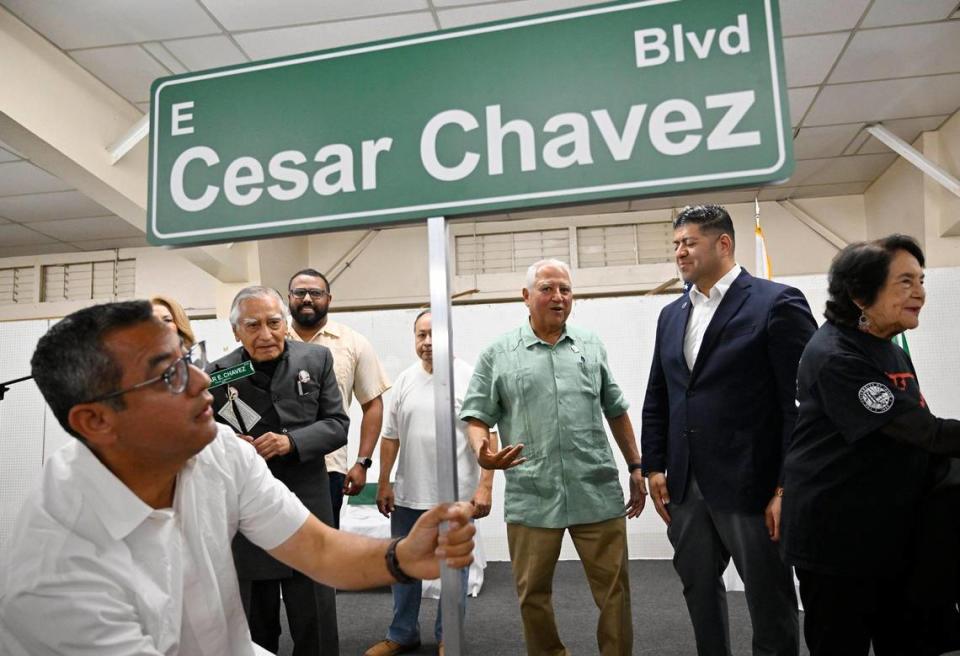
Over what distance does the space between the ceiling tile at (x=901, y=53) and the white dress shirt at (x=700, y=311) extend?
2.65m

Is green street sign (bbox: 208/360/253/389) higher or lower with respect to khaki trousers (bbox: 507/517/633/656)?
higher

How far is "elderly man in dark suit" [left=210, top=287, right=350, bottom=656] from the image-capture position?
1.85 metres

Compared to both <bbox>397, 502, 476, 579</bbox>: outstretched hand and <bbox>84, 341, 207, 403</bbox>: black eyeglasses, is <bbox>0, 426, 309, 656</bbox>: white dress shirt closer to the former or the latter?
<bbox>84, 341, 207, 403</bbox>: black eyeglasses

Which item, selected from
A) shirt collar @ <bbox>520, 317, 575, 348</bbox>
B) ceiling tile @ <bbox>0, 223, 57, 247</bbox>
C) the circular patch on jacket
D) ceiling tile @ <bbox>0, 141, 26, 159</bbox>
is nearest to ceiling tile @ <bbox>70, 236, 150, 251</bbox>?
ceiling tile @ <bbox>0, 223, 57, 247</bbox>

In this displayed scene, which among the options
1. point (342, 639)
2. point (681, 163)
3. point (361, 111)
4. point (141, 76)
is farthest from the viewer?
point (141, 76)

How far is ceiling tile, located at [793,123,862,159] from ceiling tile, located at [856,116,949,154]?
15 centimetres

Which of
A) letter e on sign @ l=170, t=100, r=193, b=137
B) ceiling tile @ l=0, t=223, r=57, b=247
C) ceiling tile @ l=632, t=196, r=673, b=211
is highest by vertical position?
ceiling tile @ l=0, t=223, r=57, b=247

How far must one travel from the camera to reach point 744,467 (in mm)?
1731

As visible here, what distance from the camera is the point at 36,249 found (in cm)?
668

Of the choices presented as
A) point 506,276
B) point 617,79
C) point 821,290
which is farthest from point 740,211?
point 617,79

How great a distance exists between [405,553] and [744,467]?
107 centimetres

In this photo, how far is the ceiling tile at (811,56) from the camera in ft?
12.0

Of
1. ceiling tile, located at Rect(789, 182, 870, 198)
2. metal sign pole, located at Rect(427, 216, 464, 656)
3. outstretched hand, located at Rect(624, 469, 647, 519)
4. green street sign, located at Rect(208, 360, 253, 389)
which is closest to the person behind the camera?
metal sign pole, located at Rect(427, 216, 464, 656)

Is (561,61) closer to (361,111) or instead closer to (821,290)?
(361,111)
